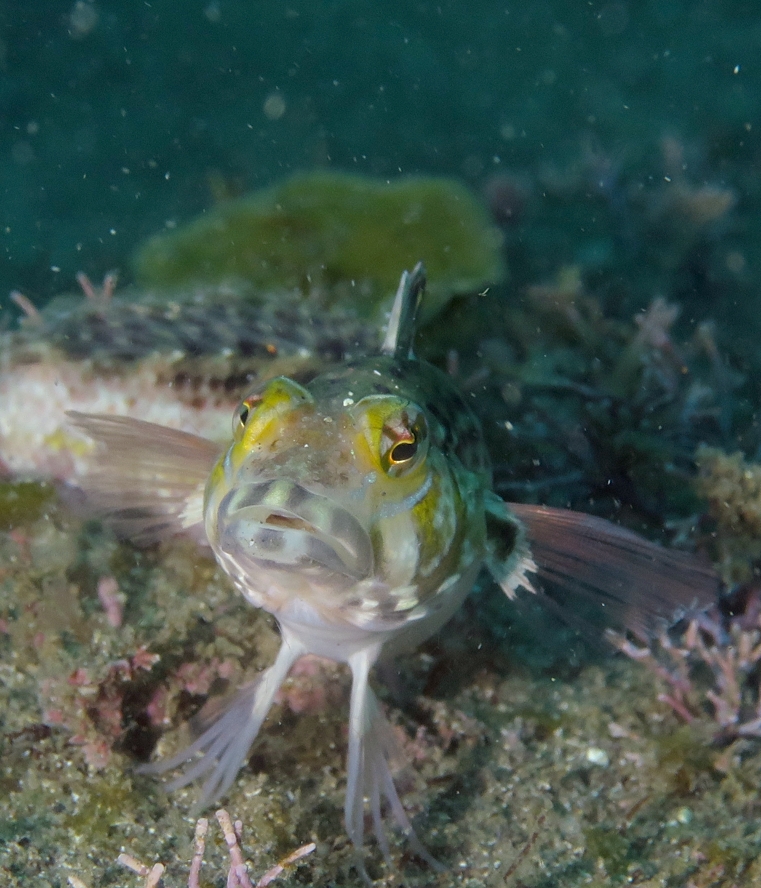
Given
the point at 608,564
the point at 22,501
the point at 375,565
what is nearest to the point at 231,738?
the point at 375,565

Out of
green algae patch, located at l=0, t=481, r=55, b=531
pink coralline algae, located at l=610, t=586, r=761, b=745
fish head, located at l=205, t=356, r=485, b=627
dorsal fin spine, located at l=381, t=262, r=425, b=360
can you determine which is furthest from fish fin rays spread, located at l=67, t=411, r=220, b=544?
pink coralline algae, located at l=610, t=586, r=761, b=745

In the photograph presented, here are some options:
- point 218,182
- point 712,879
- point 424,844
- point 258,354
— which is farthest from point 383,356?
point 218,182

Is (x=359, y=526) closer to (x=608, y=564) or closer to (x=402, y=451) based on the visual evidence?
(x=402, y=451)

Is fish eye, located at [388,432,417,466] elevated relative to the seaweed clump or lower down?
elevated

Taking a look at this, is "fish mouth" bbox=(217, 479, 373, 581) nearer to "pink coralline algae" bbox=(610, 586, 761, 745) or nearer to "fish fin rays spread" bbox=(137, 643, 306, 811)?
"fish fin rays spread" bbox=(137, 643, 306, 811)

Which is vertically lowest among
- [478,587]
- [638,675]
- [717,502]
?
[638,675]

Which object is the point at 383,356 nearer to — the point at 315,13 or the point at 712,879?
the point at 712,879

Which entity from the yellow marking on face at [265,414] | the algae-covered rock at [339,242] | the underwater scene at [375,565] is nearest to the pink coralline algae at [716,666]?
the underwater scene at [375,565]
